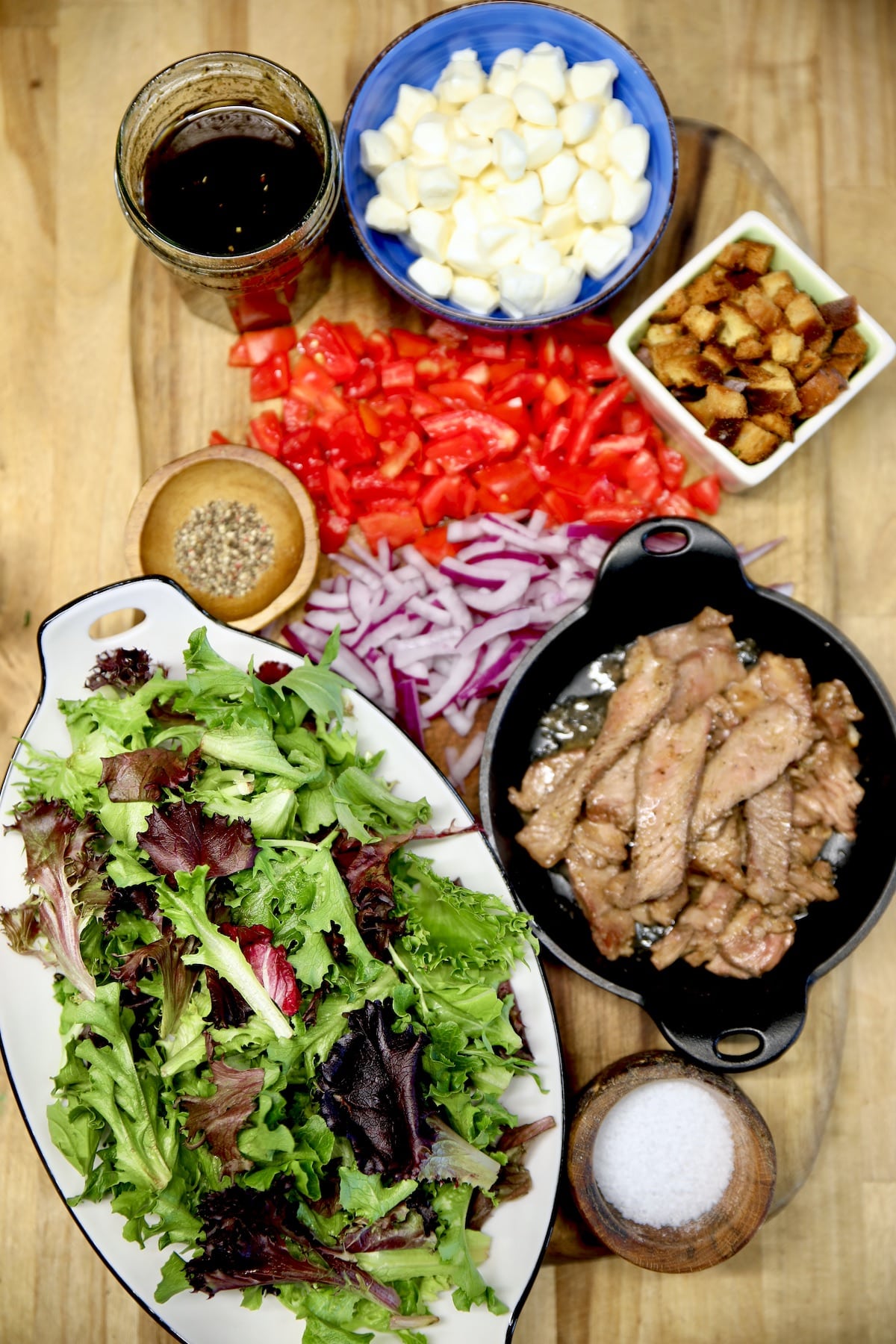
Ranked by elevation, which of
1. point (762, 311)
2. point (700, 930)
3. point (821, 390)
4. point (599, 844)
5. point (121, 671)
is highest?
point (762, 311)

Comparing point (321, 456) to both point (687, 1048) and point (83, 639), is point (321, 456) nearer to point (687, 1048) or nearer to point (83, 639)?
point (83, 639)

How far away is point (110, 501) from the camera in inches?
97.7

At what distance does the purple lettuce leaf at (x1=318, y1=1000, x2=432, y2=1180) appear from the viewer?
181cm

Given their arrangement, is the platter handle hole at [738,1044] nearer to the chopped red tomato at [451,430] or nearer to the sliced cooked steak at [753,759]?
the sliced cooked steak at [753,759]

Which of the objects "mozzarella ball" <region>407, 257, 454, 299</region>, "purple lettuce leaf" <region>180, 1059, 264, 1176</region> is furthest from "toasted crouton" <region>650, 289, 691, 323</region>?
"purple lettuce leaf" <region>180, 1059, 264, 1176</region>

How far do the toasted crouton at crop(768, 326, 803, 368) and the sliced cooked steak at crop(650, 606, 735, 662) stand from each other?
56cm

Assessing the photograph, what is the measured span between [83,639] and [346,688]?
1.81 ft

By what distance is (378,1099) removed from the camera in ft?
5.96

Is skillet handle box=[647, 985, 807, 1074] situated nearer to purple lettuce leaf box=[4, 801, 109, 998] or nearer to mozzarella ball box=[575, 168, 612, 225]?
purple lettuce leaf box=[4, 801, 109, 998]

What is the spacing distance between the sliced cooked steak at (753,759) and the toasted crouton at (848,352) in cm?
75

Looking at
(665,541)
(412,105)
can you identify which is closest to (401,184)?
(412,105)

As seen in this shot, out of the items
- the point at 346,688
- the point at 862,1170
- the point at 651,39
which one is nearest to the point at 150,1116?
the point at 346,688

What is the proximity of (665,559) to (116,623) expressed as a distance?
4.08 ft

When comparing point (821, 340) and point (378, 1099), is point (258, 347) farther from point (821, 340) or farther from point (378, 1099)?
point (378, 1099)
